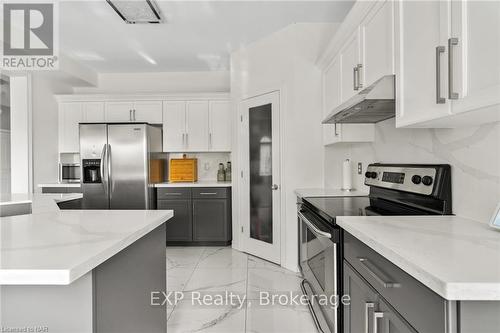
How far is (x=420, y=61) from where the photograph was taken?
1.43 meters

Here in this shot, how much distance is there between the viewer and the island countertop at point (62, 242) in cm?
82

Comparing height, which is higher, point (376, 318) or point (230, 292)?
point (376, 318)

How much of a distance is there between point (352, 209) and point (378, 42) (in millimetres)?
1016

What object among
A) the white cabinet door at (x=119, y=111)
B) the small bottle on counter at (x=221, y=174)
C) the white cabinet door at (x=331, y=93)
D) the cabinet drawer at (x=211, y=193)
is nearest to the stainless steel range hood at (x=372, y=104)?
the white cabinet door at (x=331, y=93)

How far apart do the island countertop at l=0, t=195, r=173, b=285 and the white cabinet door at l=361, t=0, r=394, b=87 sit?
1.47m

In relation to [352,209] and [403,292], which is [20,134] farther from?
[403,292]

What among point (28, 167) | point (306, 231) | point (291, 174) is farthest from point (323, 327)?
point (28, 167)

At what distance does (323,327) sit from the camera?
1.99 m

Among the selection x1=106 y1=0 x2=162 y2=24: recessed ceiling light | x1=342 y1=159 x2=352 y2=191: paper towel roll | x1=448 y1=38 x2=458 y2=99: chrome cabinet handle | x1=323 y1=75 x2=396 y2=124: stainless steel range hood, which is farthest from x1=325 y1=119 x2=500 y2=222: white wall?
x1=106 y1=0 x2=162 y2=24: recessed ceiling light

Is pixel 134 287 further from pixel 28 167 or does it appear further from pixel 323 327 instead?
pixel 28 167

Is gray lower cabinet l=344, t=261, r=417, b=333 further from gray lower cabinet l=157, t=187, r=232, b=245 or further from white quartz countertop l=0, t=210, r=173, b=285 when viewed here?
gray lower cabinet l=157, t=187, r=232, b=245

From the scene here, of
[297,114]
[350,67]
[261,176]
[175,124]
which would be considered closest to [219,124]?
[175,124]

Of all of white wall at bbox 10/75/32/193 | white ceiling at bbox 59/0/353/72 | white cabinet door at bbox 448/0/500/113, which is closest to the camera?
white cabinet door at bbox 448/0/500/113

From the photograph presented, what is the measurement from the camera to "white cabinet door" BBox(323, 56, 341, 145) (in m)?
2.81
